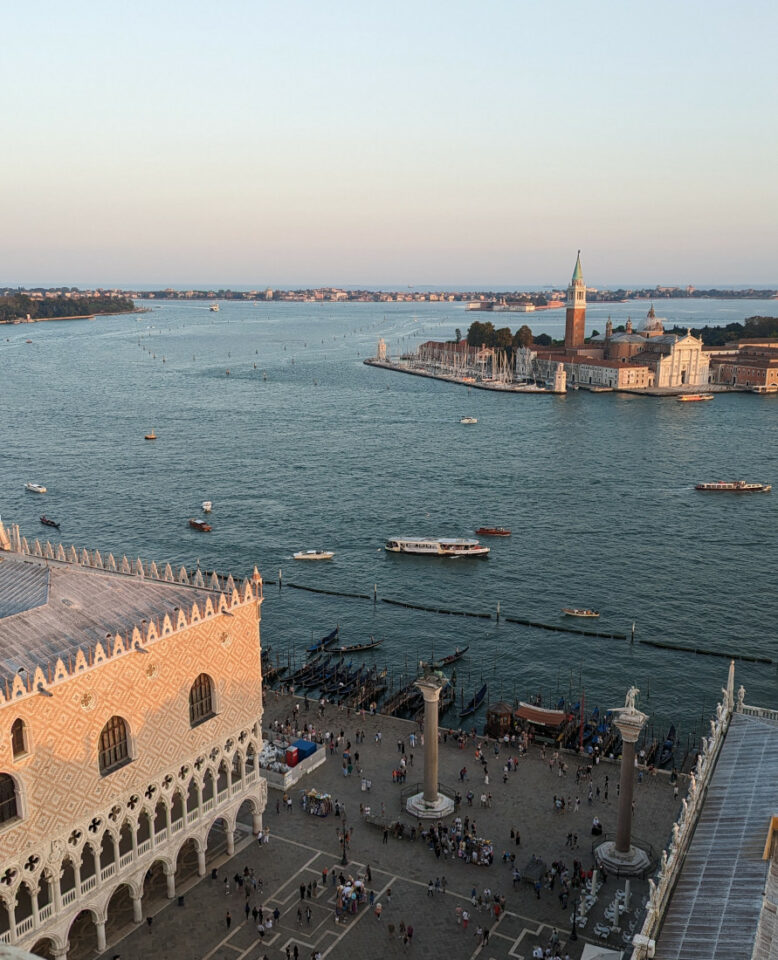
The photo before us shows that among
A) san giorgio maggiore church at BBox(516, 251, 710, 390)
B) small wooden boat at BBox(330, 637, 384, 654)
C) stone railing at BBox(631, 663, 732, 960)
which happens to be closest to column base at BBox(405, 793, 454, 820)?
stone railing at BBox(631, 663, 732, 960)

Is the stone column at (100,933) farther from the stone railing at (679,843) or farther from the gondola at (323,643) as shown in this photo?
the gondola at (323,643)

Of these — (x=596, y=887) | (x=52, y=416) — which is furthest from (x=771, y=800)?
(x=52, y=416)

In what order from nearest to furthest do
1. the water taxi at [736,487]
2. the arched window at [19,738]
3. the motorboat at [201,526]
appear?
1. the arched window at [19,738]
2. the motorboat at [201,526]
3. the water taxi at [736,487]

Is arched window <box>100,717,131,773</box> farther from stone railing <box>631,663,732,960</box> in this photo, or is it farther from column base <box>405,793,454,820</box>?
stone railing <box>631,663,732,960</box>

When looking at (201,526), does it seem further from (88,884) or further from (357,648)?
(88,884)

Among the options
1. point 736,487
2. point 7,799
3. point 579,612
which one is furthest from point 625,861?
point 736,487

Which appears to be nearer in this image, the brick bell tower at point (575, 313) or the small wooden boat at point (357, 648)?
the small wooden boat at point (357, 648)

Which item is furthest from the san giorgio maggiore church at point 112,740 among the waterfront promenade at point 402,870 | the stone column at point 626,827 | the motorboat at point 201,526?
the motorboat at point 201,526
